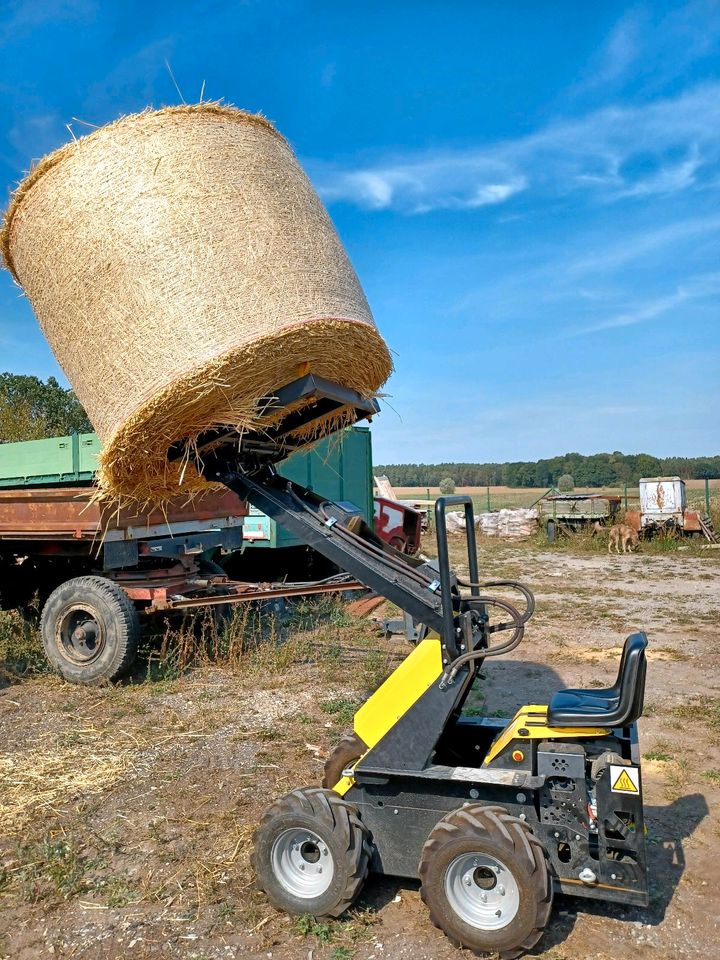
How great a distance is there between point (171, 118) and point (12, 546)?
6004 mm

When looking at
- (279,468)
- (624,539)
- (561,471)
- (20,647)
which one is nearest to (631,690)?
(20,647)

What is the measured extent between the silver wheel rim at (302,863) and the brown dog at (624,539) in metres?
17.8

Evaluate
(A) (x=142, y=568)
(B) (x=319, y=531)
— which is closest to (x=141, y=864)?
(B) (x=319, y=531)

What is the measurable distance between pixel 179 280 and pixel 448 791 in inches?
102

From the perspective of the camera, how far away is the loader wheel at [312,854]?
3.26 meters

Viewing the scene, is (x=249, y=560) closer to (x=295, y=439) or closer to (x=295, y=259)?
(x=295, y=439)

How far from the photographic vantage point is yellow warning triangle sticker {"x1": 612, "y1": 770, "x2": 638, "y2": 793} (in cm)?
305

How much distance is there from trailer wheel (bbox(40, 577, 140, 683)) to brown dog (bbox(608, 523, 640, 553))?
51.4 ft

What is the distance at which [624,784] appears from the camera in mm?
3066

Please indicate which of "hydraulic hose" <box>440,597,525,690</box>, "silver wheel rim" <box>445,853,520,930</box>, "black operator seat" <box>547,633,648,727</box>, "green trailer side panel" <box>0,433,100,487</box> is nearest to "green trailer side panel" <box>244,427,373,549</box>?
"green trailer side panel" <box>0,433,100,487</box>

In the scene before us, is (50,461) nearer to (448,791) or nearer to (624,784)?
(448,791)

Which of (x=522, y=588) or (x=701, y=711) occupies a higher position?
(x=522, y=588)

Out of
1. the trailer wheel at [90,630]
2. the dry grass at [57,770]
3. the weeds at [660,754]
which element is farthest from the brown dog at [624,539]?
the dry grass at [57,770]

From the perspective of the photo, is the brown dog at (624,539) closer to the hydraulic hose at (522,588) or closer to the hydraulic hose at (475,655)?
the hydraulic hose at (522,588)
